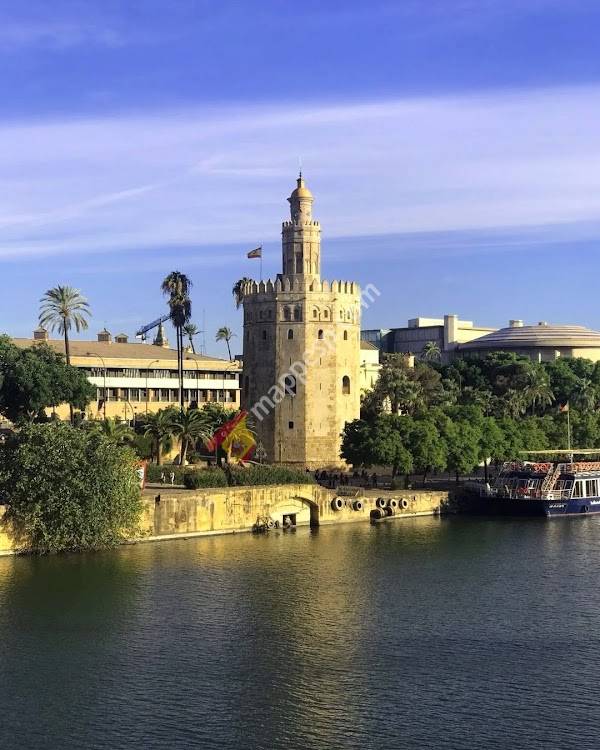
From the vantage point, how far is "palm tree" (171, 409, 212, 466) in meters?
81.4

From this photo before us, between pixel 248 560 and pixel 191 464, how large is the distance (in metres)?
25.3

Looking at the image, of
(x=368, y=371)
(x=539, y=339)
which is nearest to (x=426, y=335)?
(x=539, y=339)

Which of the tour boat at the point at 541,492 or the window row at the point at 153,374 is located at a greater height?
the window row at the point at 153,374

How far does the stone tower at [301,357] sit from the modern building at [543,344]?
7181 cm

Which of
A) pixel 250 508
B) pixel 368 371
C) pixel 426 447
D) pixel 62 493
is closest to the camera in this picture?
pixel 62 493

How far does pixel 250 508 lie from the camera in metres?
74.7

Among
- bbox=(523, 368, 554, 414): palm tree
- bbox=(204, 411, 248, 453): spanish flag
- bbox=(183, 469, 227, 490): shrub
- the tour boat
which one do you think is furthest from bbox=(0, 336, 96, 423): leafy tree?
bbox=(523, 368, 554, 414): palm tree

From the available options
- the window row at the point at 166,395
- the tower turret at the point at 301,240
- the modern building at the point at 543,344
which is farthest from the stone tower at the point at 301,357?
the modern building at the point at 543,344

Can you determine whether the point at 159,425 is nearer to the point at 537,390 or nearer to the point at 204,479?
the point at 204,479

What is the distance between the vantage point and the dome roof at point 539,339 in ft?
563

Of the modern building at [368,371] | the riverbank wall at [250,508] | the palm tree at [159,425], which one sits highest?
the modern building at [368,371]

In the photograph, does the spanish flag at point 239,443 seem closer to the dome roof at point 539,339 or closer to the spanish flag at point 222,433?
the spanish flag at point 222,433

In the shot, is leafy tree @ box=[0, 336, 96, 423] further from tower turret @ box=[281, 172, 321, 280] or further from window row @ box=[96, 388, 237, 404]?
tower turret @ box=[281, 172, 321, 280]

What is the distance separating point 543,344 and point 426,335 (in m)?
19.7
